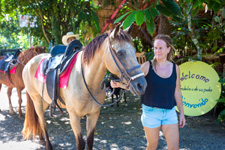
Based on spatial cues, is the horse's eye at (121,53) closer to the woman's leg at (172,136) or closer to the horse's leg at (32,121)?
the woman's leg at (172,136)

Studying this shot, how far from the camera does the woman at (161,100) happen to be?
2096 mm

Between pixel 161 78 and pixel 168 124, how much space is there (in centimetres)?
49

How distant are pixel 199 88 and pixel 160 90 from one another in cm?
282

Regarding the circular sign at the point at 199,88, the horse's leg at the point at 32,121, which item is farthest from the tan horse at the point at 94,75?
the circular sign at the point at 199,88

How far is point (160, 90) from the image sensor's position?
214cm

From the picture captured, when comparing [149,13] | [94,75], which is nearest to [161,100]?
[94,75]

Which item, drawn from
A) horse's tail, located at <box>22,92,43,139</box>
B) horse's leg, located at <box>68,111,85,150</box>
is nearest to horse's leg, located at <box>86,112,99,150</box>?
horse's leg, located at <box>68,111,85,150</box>

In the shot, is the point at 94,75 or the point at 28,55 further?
the point at 28,55

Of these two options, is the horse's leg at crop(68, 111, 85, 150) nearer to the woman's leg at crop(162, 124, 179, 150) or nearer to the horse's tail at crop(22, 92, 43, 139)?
the woman's leg at crop(162, 124, 179, 150)

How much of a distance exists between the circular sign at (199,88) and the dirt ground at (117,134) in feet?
1.36

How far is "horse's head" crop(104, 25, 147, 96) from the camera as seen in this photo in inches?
70.2

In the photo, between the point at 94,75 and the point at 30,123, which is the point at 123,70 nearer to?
the point at 94,75

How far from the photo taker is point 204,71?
14.9ft

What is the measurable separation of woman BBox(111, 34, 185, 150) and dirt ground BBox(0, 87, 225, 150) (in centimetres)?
156
